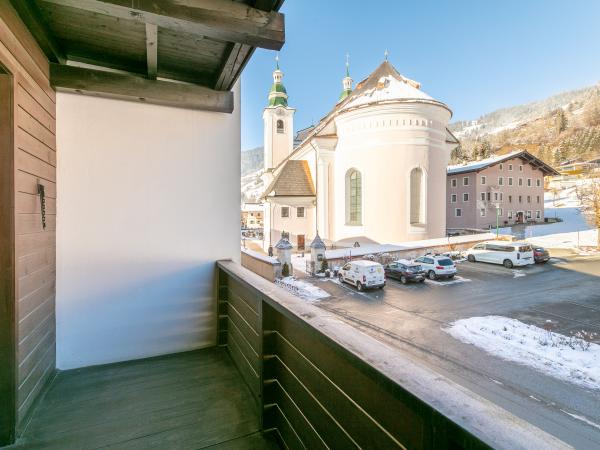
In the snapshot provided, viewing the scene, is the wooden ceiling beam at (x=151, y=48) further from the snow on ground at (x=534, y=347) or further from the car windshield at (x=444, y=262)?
the car windshield at (x=444, y=262)

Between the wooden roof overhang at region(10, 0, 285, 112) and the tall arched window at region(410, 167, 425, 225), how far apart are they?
15487mm

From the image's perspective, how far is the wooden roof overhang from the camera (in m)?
1.70

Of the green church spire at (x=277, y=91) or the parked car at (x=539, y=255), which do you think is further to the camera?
the green church spire at (x=277, y=91)

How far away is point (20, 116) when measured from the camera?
75.7 inches

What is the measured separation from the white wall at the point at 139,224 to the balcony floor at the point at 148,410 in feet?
1.06

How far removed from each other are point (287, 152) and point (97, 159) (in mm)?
23126

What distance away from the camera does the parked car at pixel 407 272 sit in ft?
38.1

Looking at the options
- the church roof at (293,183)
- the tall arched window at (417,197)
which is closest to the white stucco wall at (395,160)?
the tall arched window at (417,197)

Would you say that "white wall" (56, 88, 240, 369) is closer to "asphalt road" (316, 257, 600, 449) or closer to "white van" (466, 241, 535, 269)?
"asphalt road" (316, 257, 600, 449)

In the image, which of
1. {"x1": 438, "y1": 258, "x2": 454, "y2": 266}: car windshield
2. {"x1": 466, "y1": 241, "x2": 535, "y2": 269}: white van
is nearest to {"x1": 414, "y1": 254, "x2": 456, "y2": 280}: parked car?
{"x1": 438, "y1": 258, "x2": 454, "y2": 266}: car windshield

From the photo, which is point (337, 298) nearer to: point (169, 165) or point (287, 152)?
point (169, 165)

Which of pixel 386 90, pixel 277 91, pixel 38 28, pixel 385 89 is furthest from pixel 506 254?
pixel 277 91

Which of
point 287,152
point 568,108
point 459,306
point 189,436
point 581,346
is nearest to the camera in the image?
point 189,436

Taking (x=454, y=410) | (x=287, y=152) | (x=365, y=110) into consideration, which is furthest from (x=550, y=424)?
(x=287, y=152)
